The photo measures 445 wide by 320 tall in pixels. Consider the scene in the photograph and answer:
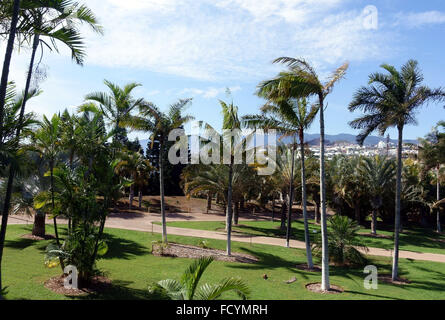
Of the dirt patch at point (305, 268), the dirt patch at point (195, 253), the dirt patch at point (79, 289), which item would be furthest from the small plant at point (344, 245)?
the dirt patch at point (79, 289)

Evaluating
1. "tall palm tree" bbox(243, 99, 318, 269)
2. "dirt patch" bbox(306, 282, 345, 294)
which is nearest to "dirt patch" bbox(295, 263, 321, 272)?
"tall palm tree" bbox(243, 99, 318, 269)

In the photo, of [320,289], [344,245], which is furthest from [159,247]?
[344,245]

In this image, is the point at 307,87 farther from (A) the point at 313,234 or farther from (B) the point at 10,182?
(A) the point at 313,234

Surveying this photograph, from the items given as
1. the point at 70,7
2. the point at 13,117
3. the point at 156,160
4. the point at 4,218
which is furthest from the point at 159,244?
the point at 156,160

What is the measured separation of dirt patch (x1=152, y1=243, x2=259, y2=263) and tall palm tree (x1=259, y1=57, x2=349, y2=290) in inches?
198

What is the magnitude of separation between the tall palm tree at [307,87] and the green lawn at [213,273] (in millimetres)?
1850

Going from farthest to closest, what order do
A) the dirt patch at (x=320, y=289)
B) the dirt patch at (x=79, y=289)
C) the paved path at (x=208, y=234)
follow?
1. the paved path at (x=208, y=234)
2. the dirt patch at (x=320, y=289)
3. the dirt patch at (x=79, y=289)

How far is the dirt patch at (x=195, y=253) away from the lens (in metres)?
16.0

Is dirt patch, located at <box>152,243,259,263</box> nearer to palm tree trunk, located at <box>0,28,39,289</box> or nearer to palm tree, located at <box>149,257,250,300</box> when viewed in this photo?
palm tree trunk, located at <box>0,28,39,289</box>

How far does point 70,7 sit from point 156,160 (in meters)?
38.6

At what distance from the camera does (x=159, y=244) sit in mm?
16781

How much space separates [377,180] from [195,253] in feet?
61.2

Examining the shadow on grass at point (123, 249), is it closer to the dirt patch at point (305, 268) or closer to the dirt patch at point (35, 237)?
the dirt patch at point (35, 237)
